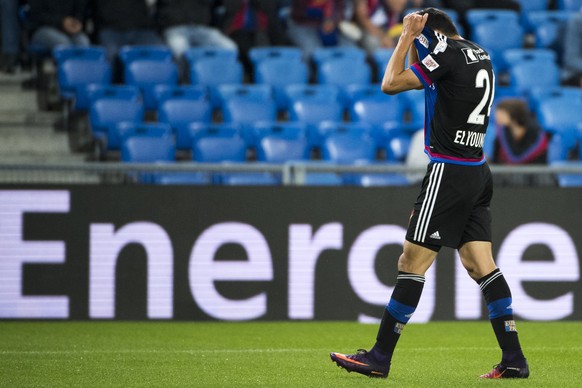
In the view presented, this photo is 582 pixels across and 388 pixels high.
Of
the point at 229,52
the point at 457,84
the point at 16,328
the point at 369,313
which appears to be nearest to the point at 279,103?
the point at 229,52

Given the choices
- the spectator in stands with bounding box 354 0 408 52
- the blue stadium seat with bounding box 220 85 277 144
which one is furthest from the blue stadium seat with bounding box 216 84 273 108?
the spectator in stands with bounding box 354 0 408 52

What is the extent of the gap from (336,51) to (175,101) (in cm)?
227

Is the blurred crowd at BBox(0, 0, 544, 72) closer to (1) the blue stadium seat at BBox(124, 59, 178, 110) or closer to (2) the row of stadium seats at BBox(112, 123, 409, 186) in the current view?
(1) the blue stadium seat at BBox(124, 59, 178, 110)

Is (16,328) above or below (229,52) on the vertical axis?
below

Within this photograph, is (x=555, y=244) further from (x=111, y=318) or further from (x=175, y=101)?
(x=175, y=101)

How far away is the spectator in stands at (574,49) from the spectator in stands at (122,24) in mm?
5151

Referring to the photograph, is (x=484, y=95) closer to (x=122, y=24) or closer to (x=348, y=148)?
(x=348, y=148)

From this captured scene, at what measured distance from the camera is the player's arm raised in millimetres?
6098

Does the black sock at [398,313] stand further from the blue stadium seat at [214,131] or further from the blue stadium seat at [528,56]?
the blue stadium seat at [528,56]

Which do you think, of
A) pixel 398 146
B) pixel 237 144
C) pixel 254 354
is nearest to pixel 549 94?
pixel 398 146

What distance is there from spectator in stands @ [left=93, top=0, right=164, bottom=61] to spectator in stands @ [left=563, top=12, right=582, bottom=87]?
515 centimetres

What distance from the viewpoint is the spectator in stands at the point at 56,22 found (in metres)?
13.9

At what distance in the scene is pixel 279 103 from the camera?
13.5 metres

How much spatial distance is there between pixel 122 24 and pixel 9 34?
143cm
